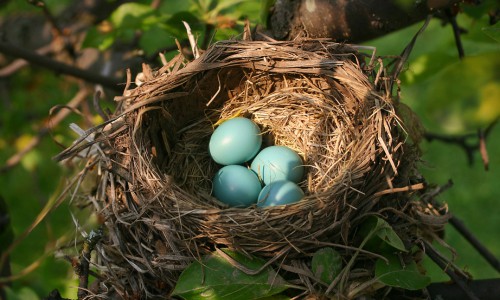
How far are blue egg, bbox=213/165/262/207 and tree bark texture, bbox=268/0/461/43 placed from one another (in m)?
0.37

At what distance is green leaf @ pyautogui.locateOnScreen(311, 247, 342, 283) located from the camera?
115cm

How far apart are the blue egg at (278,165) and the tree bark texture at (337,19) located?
12.4 inches

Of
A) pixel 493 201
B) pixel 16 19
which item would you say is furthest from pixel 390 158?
pixel 493 201

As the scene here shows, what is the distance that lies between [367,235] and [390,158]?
7.0 inches

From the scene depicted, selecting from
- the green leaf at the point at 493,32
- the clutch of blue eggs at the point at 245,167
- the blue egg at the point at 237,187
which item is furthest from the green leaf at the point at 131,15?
the green leaf at the point at 493,32

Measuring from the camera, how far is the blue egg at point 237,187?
161 centimetres

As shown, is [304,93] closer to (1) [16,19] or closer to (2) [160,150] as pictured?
(2) [160,150]

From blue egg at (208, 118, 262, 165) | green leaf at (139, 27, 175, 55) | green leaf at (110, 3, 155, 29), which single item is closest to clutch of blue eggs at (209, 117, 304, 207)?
blue egg at (208, 118, 262, 165)

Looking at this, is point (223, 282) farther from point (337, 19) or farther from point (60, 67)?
point (60, 67)

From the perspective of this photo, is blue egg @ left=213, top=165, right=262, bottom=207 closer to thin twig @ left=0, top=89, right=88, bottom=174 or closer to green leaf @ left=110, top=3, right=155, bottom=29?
green leaf @ left=110, top=3, right=155, bottom=29

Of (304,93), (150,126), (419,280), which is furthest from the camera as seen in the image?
(304,93)

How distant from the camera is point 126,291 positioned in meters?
1.23

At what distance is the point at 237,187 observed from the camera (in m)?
1.61

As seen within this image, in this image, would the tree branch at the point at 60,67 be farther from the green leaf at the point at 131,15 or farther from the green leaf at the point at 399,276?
the green leaf at the point at 399,276
